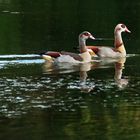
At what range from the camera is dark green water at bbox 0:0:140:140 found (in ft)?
51.2

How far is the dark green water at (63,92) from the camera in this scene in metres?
15.6

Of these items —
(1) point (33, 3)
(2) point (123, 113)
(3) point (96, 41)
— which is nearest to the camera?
(2) point (123, 113)

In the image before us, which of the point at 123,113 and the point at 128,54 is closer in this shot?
the point at 123,113

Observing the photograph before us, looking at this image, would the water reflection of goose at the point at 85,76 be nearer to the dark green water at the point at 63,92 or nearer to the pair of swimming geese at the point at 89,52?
the dark green water at the point at 63,92

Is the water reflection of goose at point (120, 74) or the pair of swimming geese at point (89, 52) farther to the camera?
the pair of swimming geese at point (89, 52)

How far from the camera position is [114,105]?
1822cm

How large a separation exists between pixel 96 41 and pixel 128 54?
5.14m

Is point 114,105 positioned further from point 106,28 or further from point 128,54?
point 106,28

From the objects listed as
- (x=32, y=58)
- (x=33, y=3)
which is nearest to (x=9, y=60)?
(x=32, y=58)

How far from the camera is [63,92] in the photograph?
1945cm

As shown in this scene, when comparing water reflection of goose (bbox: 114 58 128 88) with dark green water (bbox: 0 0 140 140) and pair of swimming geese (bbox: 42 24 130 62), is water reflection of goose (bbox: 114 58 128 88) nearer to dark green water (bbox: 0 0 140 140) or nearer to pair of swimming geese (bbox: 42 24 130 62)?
dark green water (bbox: 0 0 140 140)

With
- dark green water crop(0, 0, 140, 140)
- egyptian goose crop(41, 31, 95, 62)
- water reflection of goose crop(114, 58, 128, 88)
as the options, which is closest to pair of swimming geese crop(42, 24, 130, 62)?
egyptian goose crop(41, 31, 95, 62)

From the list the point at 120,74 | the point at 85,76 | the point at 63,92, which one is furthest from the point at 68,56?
the point at 63,92

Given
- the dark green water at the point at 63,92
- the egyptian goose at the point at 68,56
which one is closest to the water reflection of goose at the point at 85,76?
the dark green water at the point at 63,92
